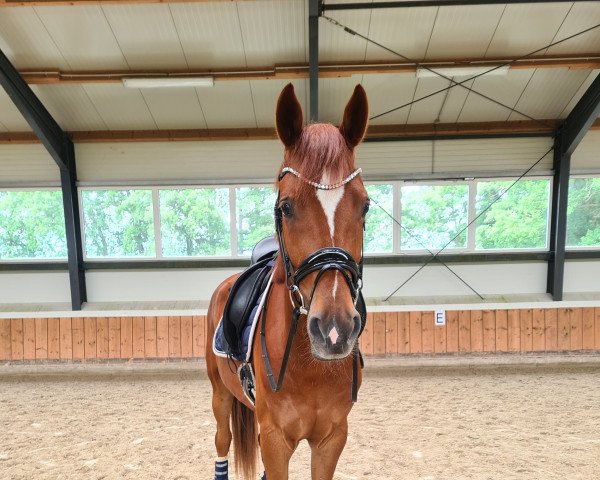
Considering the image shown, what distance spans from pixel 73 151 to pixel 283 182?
626 centimetres

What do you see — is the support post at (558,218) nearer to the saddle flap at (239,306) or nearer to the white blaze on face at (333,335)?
the saddle flap at (239,306)

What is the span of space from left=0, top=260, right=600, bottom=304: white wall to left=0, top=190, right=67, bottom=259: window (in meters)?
0.35

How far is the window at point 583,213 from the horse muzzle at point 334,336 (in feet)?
22.4

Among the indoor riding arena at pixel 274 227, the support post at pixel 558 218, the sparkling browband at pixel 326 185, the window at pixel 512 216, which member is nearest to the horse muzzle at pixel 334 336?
the sparkling browband at pixel 326 185

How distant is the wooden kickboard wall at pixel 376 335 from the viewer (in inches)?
216

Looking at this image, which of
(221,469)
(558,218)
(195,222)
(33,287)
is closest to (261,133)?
(195,222)

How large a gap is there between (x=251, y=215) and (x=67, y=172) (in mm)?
2753

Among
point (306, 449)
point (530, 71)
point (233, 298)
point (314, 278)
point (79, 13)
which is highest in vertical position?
point (79, 13)

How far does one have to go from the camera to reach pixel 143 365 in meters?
5.44

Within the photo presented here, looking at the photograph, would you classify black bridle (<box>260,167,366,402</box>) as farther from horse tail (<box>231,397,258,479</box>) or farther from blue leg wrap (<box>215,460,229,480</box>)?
blue leg wrap (<box>215,460,229,480</box>)

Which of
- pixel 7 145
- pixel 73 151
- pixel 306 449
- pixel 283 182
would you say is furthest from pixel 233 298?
pixel 7 145

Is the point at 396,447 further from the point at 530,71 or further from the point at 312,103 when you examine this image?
the point at 530,71

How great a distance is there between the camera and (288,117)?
1.19 m

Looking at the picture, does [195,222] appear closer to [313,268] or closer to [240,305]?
[240,305]
